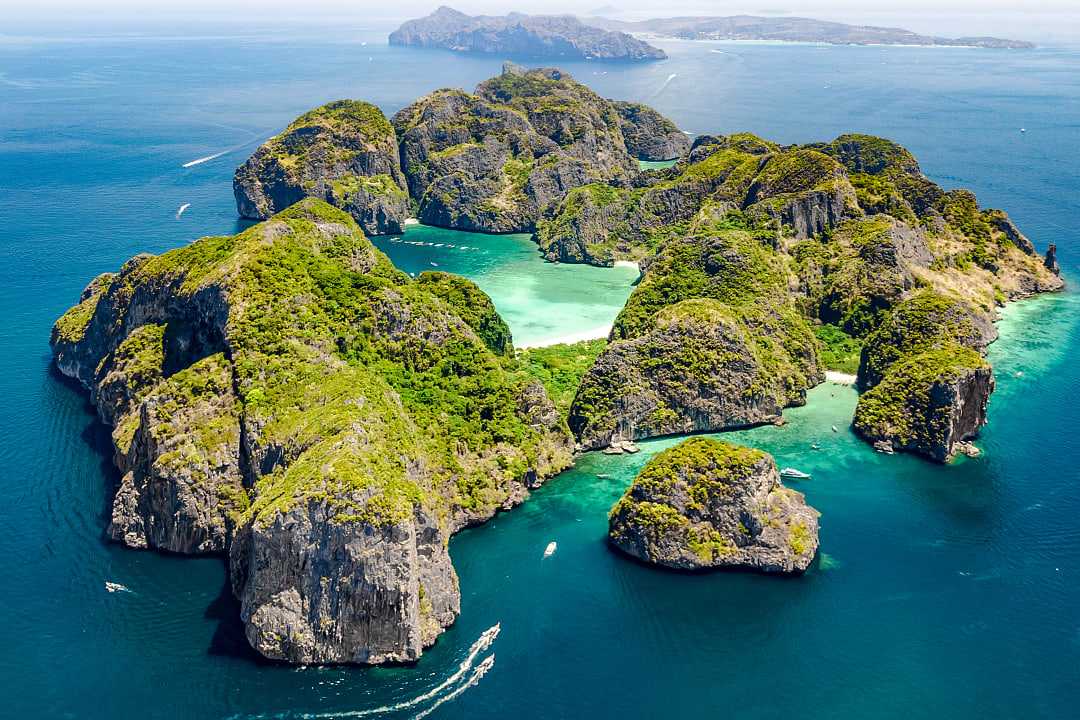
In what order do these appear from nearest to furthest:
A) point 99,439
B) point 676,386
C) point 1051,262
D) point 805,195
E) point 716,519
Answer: point 716,519
point 99,439
point 676,386
point 805,195
point 1051,262

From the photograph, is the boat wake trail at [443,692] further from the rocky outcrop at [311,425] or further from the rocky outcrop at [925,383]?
the rocky outcrop at [925,383]

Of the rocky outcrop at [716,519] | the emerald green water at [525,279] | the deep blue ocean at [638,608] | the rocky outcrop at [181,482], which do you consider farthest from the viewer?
the emerald green water at [525,279]

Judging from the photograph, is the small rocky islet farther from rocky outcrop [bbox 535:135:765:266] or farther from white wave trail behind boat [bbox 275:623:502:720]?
rocky outcrop [bbox 535:135:765:266]

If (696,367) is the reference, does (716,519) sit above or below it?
below

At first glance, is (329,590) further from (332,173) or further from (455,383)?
(332,173)

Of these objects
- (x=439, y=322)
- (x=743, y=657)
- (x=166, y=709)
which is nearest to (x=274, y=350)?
(x=439, y=322)

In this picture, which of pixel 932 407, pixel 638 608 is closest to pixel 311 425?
pixel 638 608

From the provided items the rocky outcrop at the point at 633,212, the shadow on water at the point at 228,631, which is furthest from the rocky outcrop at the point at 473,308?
the rocky outcrop at the point at 633,212

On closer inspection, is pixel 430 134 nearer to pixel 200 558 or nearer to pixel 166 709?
pixel 200 558
